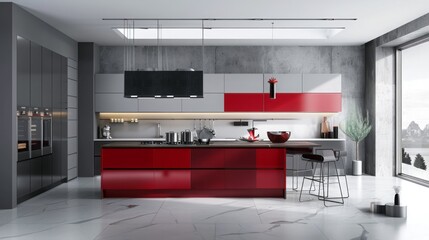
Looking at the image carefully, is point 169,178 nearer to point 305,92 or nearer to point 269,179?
point 269,179

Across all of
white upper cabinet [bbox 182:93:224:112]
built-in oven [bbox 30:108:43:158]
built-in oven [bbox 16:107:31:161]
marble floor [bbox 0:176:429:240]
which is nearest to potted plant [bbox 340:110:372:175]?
marble floor [bbox 0:176:429:240]

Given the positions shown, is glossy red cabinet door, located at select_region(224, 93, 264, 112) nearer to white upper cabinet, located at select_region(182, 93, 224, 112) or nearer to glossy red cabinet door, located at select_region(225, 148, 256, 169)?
white upper cabinet, located at select_region(182, 93, 224, 112)

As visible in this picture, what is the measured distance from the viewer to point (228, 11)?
23.5 ft

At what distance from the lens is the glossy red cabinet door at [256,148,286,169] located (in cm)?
702

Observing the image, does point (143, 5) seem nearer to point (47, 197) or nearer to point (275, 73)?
point (47, 197)

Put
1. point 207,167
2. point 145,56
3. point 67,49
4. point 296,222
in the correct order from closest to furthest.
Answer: point 296,222
point 207,167
point 67,49
point 145,56

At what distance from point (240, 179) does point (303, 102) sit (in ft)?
11.4

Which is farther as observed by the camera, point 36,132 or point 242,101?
point 242,101

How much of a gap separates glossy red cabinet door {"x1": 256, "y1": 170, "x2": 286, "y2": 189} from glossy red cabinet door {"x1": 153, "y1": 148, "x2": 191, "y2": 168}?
1.10 m

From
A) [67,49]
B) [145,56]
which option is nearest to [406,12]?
[145,56]

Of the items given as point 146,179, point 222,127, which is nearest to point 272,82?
point 146,179

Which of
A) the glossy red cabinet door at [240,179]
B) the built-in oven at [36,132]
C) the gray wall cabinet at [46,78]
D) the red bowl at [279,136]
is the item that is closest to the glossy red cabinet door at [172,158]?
the glossy red cabinet door at [240,179]

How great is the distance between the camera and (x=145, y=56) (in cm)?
1025

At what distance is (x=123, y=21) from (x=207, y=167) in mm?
2968
